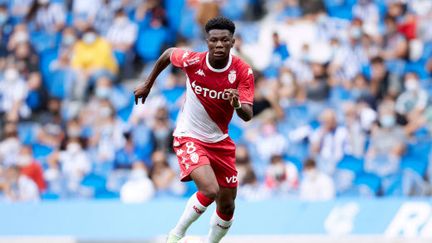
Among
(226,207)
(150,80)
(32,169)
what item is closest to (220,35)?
(150,80)

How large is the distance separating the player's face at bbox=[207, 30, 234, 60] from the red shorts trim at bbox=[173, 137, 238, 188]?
96 centimetres

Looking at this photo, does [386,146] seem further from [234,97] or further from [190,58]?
[234,97]

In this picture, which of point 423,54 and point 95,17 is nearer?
point 423,54

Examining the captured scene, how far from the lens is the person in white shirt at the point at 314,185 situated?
16.5 meters

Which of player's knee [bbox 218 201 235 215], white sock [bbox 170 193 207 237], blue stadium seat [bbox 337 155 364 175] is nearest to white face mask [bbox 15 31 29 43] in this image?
blue stadium seat [bbox 337 155 364 175]

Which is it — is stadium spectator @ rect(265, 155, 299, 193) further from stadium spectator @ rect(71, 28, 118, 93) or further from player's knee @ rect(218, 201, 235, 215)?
player's knee @ rect(218, 201, 235, 215)

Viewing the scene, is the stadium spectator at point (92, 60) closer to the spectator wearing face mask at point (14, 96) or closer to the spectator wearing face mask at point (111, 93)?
the spectator wearing face mask at point (111, 93)

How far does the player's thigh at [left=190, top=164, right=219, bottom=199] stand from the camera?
1089 cm

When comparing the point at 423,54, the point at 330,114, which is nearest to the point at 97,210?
the point at 330,114

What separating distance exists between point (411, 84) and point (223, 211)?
667 cm

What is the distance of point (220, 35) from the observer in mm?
10758

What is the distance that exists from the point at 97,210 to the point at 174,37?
16.0 feet

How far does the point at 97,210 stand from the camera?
615 inches

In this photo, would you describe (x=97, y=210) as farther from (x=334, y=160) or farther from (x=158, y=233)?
(x=334, y=160)
